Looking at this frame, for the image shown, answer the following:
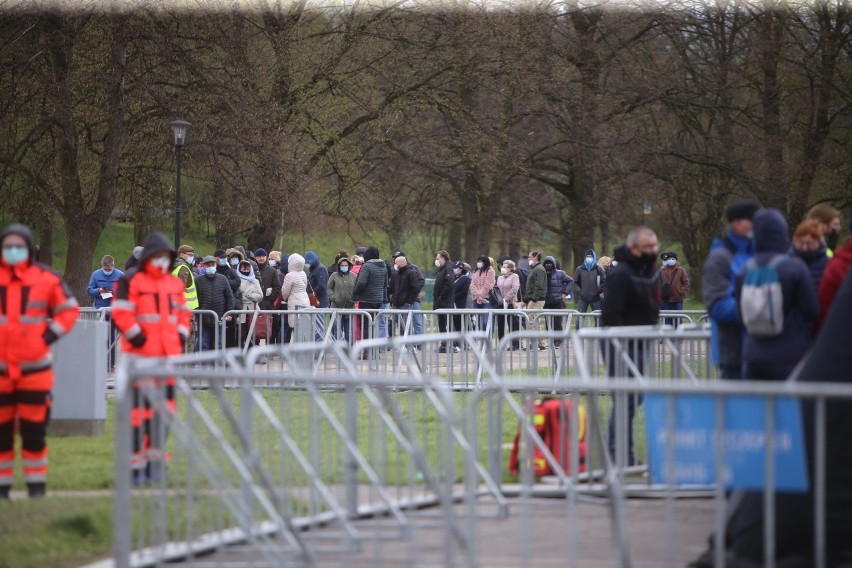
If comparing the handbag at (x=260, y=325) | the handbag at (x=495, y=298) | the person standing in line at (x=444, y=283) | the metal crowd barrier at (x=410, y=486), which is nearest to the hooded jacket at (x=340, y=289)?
the person standing in line at (x=444, y=283)

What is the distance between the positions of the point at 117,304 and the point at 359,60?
23.4 metres

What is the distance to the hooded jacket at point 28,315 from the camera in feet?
30.0

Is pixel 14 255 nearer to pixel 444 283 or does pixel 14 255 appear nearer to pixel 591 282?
pixel 591 282

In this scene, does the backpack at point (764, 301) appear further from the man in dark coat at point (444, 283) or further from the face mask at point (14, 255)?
the man in dark coat at point (444, 283)

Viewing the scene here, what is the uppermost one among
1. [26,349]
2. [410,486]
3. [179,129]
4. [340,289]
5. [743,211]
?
[179,129]

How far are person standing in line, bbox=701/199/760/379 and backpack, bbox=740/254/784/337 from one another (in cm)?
73

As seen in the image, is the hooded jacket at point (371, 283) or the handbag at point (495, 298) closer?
the hooded jacket at point (371, 283)

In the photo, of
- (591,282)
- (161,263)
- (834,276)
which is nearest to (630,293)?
(834,276)

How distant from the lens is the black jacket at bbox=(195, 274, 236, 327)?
19.9 m

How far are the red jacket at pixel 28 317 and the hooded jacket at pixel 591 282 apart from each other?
16456 millimetres

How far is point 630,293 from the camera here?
34.9 feet

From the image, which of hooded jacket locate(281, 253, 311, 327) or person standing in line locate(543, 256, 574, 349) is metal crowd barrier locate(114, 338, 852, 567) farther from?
person standing in line locate(543, 256, 574, 349)

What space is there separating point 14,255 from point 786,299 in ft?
16.7

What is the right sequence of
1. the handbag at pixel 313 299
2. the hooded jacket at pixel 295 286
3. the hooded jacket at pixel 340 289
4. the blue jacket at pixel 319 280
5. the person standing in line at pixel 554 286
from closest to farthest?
1. the hooded jacket at pixel 295 286
2. the hooded jacket at pixel 340 289
3. the blue jacket at pixel 319 280
4. the handbag at pixel 313 299
5. the person standing in line at pixel 554 286
